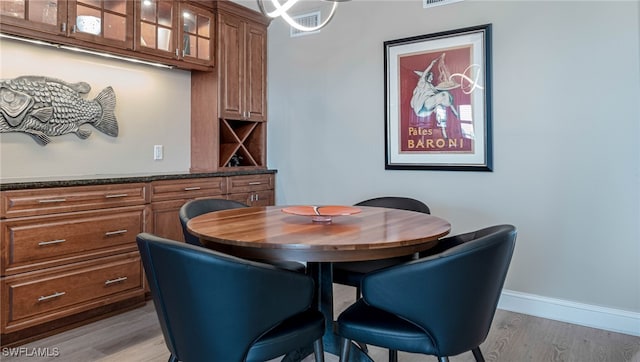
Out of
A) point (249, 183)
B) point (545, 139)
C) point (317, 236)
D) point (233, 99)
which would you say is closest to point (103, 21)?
point (233, 99)

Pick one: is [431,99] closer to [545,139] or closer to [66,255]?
[545,139]

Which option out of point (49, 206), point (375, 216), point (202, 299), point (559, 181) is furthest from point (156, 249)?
point (559, 181)

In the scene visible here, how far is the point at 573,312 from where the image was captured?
272cm

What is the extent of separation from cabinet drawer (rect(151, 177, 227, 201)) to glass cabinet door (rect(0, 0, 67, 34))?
1.16 metres

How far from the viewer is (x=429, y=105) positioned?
321 cm

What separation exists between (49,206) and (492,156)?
9.46 feet

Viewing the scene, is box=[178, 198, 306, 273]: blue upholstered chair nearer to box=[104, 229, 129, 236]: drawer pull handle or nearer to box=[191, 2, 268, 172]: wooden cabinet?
box=[104, 229, 129, 236]: drawer pull handle

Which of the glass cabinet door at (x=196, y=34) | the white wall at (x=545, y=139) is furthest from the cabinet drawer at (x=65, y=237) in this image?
the white wall at (x=545, y=139)

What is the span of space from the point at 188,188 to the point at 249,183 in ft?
2.31

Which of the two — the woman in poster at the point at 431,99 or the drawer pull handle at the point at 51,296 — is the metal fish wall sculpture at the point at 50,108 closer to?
the drawer pull handle at the point at 51,296

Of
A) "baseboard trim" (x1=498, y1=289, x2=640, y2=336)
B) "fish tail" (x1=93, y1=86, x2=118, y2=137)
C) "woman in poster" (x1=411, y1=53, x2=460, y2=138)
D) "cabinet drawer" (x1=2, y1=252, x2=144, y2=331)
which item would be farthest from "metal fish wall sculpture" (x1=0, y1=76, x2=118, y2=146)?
"baseboard trim" (x1=498, y1=289, x2=640, y2=336)

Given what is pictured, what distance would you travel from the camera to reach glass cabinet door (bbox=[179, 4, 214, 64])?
3408 millimetres

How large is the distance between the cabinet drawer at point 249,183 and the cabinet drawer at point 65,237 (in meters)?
0.88

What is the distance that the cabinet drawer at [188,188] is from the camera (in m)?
2.99
